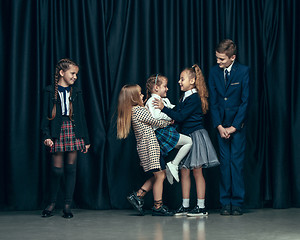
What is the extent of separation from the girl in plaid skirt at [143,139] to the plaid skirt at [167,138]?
57mm

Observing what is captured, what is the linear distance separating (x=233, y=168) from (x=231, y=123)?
0.39m

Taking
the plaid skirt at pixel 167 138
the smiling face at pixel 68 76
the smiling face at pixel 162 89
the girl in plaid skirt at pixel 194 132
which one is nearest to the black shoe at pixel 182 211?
the girl in plaid skirt at pixel 194 132

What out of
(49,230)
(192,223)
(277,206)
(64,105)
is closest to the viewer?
(49,230)

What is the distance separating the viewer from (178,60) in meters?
4.45

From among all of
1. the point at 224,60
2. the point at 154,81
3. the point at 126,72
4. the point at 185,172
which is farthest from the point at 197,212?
the point at 126,72

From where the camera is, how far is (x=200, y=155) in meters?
3.98


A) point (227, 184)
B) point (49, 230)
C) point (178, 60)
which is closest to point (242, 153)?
point (227, 184)

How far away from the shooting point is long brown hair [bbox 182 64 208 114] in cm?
409

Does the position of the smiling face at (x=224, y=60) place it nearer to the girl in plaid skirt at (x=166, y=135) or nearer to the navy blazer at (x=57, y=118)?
the girl in plaid skirt at (x=166, y=135)

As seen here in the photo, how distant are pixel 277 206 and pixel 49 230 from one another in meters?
2.14

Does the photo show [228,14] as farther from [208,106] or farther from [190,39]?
[208,106]

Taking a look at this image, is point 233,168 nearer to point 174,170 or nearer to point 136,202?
point 174,170

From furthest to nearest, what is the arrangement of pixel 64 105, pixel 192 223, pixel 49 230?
1. pixel 64 105
2. pixel 192 223
3. pixel 49 230

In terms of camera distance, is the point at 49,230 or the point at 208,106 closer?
the point at 49,230
